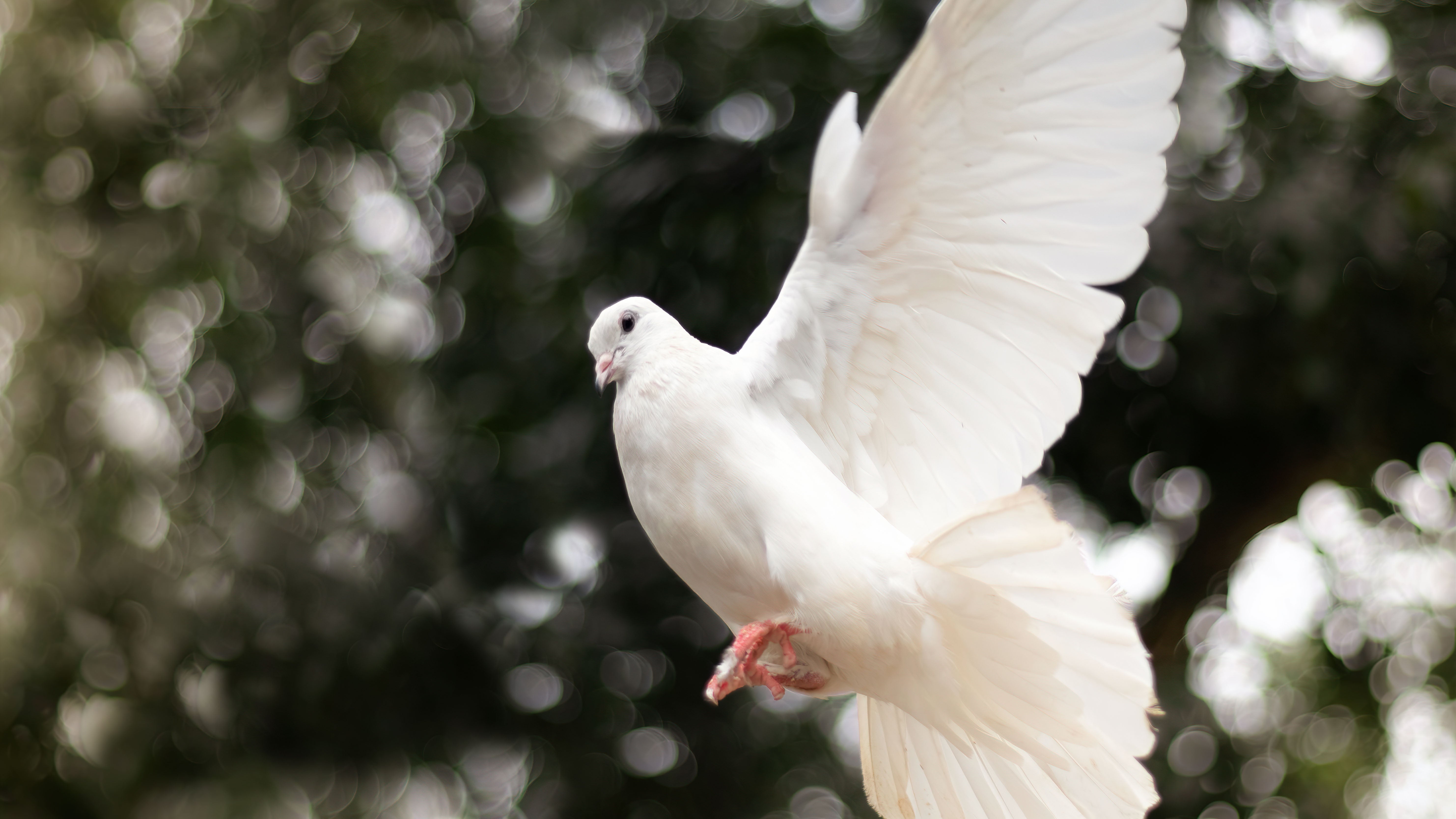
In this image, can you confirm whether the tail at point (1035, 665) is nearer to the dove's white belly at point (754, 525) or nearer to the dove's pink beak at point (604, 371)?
the dove's white belly at point (754, 525)

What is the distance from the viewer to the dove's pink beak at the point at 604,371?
1.90 meters

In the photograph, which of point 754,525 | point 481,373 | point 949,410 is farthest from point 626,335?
point 481,373

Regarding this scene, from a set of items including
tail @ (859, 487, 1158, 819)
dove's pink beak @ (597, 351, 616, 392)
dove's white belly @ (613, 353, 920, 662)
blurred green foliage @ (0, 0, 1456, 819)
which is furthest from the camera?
blurred green foliage @ (0, 0, 1456, 819)

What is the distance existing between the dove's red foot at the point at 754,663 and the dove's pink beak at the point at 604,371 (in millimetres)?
479

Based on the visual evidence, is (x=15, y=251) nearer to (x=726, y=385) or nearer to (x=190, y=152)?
(x=190, y=152)

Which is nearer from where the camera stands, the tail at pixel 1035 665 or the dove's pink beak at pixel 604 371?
the tail at pixel 1035 665

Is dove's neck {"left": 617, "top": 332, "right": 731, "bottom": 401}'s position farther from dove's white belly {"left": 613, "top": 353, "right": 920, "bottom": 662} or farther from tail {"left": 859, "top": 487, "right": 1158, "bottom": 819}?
tail {"left": 859, "top": 487, "right": 1158, "bottom": 819}

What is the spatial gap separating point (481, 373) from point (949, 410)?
2332 millimetres

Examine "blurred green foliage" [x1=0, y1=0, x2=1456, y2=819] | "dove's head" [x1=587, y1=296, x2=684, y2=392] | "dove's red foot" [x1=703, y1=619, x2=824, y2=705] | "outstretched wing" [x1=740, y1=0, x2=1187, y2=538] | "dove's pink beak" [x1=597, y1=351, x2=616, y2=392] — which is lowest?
"blurred green foliage" [x1=0, y1=0, x2=1456, y2=819]

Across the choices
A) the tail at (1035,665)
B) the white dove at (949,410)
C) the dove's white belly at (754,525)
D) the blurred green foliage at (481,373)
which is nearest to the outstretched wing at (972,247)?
the white dove at (949,410)

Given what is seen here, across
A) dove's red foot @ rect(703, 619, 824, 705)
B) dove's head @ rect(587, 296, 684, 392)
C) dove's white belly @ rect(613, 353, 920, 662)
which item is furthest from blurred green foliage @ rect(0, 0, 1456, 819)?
dove's red foot @ rect(703, 619, 824, 705)

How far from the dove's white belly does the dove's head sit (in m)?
0.08

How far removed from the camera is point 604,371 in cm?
191

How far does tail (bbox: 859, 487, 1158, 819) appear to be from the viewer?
1606 millimetres
